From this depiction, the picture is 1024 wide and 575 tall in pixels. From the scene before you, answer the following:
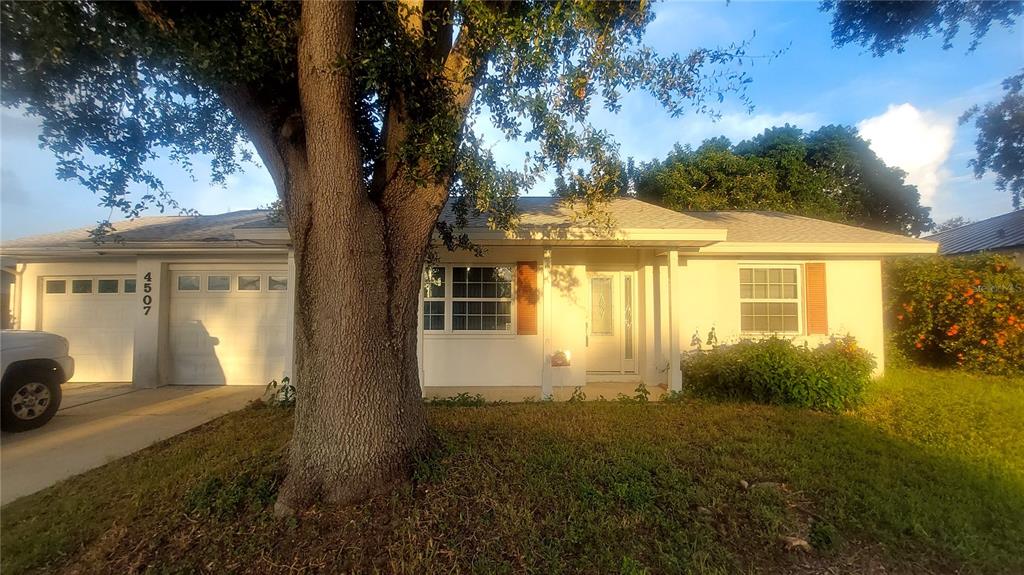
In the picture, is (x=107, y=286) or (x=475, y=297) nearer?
(x=475, y=297)

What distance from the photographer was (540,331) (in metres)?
8.51

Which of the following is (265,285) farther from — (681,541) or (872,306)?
(872,306)

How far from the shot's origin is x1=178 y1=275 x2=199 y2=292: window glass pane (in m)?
9.24

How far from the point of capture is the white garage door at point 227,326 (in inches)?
362

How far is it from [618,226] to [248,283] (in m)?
6.97

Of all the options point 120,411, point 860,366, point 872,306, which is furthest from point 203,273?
point 872,306

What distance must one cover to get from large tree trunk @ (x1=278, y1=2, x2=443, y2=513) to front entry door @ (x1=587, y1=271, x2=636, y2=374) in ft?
19.6

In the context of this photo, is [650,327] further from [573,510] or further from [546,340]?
[573,510]

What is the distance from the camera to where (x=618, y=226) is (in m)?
7.09

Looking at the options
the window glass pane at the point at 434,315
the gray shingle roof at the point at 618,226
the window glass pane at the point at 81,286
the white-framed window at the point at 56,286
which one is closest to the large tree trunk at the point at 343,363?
the gray shingle roof at the point at 618,226

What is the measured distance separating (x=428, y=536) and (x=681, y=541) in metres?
1.71

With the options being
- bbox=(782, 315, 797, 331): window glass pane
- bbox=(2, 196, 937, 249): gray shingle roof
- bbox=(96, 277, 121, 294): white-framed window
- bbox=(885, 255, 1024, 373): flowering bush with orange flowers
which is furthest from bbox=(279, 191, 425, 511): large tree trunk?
bbox=(885, 255, 1024, 373): flowering bush with orange flowers

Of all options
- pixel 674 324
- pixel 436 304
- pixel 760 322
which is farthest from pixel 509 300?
pixel 760 322

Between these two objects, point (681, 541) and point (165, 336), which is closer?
point (681, 541)
